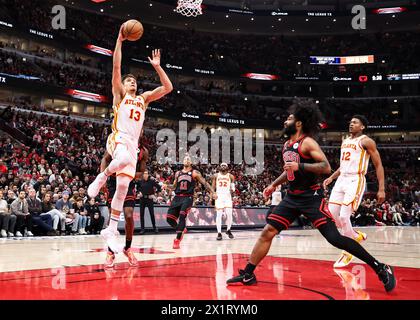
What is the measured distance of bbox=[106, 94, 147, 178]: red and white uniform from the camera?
5.29 metres

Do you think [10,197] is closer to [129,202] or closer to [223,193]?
[223,193]

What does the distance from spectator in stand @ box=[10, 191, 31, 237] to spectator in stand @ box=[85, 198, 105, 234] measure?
2.04 meters

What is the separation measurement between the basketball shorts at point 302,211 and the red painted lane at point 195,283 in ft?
2.07

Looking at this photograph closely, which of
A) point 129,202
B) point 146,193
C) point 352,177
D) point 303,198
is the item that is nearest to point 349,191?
point 352,177

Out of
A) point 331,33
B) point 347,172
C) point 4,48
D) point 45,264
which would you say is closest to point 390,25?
point 331,33

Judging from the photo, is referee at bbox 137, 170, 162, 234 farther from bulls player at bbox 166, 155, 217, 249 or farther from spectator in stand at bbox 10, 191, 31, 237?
bulls player at bbox 166, 155, 217, 249

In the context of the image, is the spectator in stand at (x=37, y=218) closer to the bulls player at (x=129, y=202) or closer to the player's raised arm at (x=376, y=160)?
the bulls player at (x=129, y=202)

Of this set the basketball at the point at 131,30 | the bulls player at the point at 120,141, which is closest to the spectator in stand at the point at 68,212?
the bulls player at the point at 120,141

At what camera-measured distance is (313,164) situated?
4.31 m

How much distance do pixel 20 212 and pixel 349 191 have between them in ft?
28.9

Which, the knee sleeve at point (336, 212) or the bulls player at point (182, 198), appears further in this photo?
the bulls player at point (182, 198)

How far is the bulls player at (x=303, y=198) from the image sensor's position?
4.31 meters

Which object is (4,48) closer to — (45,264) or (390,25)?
(45,264)
